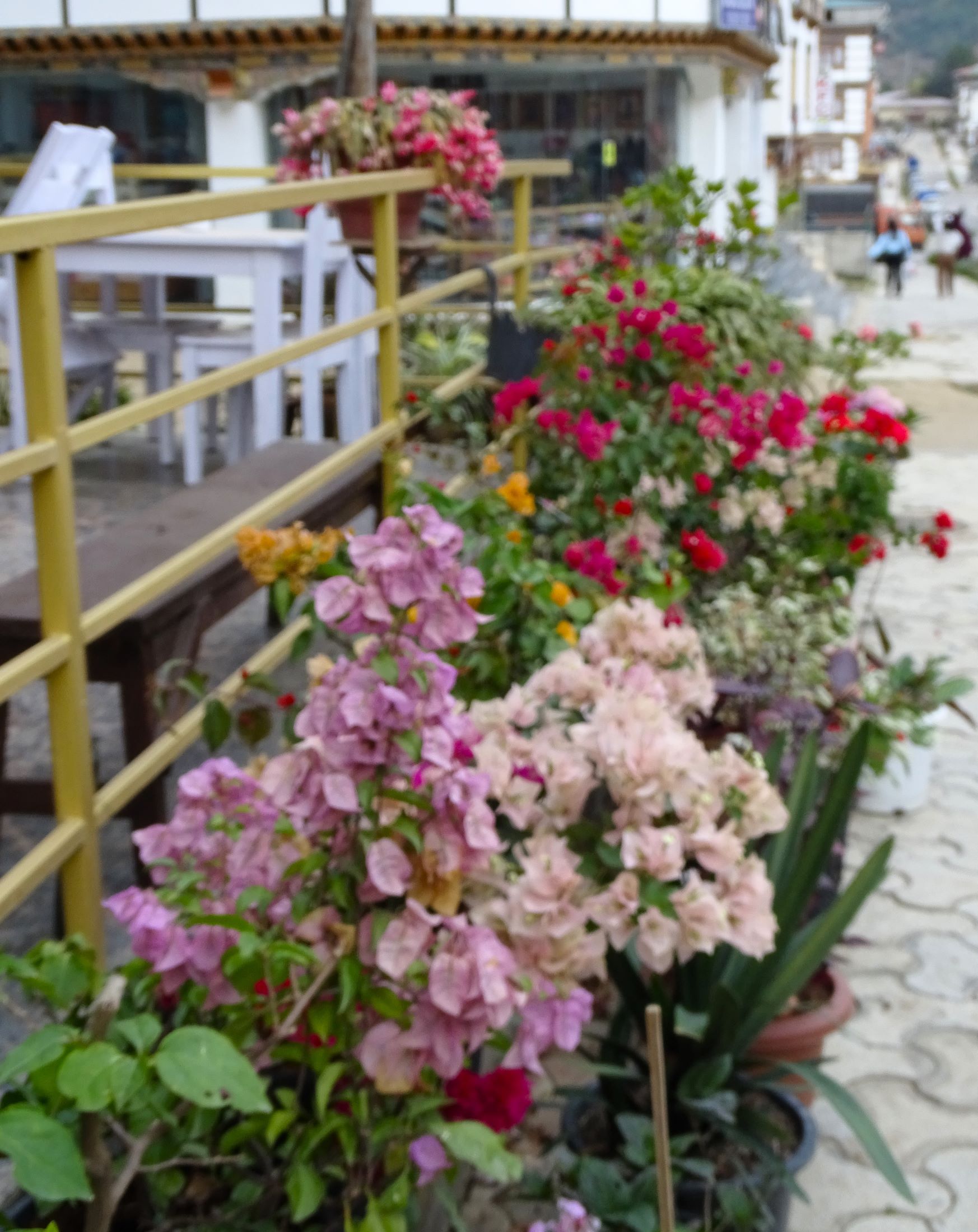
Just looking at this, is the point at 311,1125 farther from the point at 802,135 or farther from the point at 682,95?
the point at 802,135

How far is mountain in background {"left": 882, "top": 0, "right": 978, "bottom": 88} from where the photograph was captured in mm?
154375

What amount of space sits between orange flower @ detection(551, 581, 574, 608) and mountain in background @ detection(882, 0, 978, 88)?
15966 centimetres

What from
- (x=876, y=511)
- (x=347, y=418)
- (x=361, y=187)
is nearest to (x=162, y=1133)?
(x=361, y=187)

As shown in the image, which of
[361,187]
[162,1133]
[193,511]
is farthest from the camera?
[361,187]

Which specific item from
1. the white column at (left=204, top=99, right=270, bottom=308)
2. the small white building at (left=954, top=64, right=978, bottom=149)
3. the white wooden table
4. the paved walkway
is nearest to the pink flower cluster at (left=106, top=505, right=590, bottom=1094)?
the paved walkway

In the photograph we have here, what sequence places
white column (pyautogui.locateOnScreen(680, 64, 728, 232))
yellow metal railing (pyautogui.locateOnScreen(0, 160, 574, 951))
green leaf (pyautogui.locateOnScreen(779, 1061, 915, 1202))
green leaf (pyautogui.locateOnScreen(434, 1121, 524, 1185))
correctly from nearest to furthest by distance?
green leaf (pyautogui.locateOnScreen(434, 1121, 524, 1185)), yellow metal railing (pyautogui.locateOnScreen(0, 160, 574, 951)), green leaf (pyautogui.locateOnScreen(779, 1061, 915, 1202)), white column (pyautogui.locateOnScreen(680, 64, 728, 232))

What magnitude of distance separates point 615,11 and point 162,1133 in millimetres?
16260

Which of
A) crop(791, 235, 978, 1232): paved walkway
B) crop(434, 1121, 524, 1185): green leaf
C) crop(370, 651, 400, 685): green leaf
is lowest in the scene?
crop(791, 235, 978, 1232): paved walkway

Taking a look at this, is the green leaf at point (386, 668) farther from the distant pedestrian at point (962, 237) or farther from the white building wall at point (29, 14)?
the distant pedestrian at point (962, 237)

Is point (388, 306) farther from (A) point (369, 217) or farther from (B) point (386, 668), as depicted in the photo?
(B) point (386, 668)

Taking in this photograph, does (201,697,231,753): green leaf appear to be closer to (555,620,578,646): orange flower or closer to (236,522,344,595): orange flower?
(236,522,344,595): orange flower

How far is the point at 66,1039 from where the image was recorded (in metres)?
1.42

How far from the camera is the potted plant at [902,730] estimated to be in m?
3.75

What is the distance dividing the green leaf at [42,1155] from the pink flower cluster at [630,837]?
2.08ft
